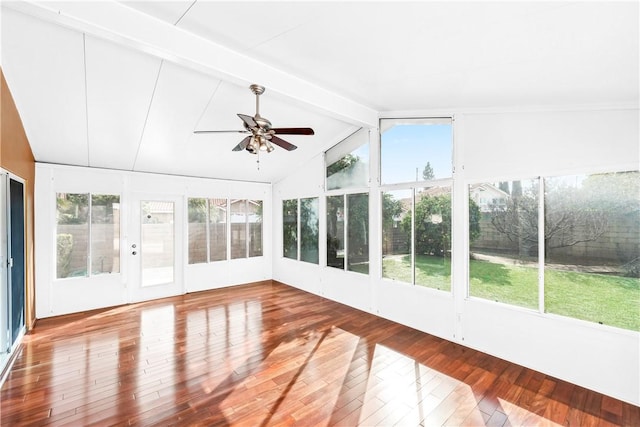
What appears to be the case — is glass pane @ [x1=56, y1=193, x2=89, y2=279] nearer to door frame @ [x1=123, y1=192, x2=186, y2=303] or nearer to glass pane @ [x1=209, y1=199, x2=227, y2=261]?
door frame @ [x1=123, y1=192, x2=186, y2=303]

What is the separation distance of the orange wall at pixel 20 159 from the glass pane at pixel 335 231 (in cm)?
426

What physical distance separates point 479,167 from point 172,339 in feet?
14.2

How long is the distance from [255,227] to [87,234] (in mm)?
3104

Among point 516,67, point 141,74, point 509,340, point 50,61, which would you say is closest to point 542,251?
point 509,340

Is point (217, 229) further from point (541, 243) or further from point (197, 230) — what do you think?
point (541, 243)

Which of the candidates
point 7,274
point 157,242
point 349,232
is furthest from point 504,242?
point 157,242

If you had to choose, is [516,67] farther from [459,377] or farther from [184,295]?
[184,295]

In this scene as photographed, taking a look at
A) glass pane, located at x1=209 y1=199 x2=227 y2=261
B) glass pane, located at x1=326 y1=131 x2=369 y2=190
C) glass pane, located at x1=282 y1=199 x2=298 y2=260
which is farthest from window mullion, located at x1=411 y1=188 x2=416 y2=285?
glass pane, located at x1=209 y1=199 x2=227 y2=261

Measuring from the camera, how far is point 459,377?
2875 millimetres

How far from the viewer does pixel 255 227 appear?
273 inches

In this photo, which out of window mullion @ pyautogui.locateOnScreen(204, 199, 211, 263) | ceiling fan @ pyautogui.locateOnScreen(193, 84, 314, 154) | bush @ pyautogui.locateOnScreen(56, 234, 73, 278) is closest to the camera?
ceiling fan @ pyautogui.locateOnScreen(193, 84, 314, 154)

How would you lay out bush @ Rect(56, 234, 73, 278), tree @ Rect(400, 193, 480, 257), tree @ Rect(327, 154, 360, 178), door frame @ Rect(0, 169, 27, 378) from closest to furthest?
door frame @ Rect(0, 169, 27, 378) → tree @ Rect(400, 193, 480, 257) → bush @ Rect(56, 234, 73, 278) → tree @ Rect(327, 154, 360, 178)

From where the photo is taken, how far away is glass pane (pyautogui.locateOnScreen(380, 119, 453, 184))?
12.7 feet

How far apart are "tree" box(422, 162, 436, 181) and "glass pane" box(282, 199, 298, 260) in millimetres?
3104
